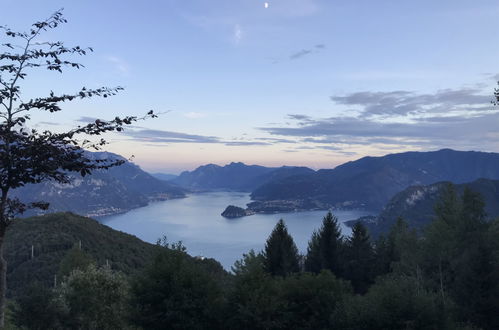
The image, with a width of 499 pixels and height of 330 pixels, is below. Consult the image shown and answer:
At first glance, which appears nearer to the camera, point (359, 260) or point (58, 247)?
point (359, 260)

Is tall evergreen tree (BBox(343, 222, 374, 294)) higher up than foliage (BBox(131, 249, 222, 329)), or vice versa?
foliage (BBox(131, 249, 222, 329))

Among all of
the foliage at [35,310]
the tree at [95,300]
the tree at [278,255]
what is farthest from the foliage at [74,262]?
the foliage at [35,310]

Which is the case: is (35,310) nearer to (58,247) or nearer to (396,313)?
(396,313)

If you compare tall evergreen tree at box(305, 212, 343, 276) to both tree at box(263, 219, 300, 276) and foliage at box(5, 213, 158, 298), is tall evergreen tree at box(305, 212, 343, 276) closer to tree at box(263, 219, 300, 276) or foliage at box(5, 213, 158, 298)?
tree at box(263, 219, 300, 276)

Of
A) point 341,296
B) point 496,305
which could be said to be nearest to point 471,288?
point 496,305

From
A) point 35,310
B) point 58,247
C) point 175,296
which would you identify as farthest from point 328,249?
point 58,247

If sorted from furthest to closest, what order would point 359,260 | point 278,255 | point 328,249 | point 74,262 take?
1. point 328,249
2. point 359,260
3. point 278,255
4. point 74,262

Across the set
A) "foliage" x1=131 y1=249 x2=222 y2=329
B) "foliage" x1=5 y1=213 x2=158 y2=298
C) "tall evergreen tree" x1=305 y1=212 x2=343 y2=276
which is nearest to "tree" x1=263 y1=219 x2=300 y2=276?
"tall evergreen tree" x1=305 y1=212 x2=343 y2=276
